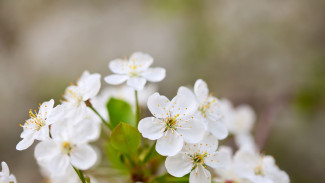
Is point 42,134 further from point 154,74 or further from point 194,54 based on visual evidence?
point 194,54

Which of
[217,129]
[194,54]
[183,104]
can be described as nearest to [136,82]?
[183,104]

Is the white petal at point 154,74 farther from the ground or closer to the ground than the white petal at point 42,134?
farther from the ground

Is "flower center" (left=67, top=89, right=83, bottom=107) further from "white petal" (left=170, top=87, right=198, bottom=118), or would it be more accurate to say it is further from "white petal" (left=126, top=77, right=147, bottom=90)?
"white petal" (left=170, top=87, right=198, bottom=118)

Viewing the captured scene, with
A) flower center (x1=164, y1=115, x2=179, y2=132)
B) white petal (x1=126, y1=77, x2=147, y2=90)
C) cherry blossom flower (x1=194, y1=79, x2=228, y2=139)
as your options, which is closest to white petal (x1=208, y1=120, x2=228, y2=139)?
cherry blossom flower (x1=194, y1=79, x2=228, y2=139)

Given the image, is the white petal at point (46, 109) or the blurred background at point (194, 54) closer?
the white petal at point (46, 109)

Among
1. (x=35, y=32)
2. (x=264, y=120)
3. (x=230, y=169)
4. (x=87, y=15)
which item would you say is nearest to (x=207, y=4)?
(x=87, y=15)

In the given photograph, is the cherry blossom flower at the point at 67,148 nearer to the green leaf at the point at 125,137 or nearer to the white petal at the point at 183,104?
the green leaf at the point at 125,137

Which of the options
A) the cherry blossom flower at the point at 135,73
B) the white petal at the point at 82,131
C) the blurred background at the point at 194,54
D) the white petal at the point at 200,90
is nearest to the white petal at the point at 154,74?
the cherry blossom flower at the point at 135,73
